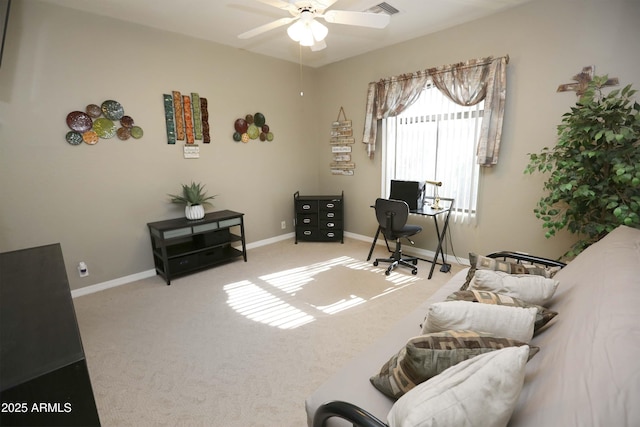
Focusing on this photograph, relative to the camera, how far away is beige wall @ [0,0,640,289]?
2570mm

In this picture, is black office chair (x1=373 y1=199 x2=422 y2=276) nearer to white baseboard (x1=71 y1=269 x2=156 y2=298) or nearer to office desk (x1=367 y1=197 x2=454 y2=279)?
office desk (x1=367 y1=197 x2=454 y2=279)

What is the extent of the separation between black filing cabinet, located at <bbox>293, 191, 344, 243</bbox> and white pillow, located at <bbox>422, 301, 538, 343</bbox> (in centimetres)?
337

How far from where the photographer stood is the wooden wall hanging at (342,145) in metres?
4.52

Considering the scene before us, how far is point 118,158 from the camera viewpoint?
312 centimetres

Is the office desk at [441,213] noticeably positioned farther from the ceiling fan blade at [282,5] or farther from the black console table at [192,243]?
the ceiling fan blade at [282,5]

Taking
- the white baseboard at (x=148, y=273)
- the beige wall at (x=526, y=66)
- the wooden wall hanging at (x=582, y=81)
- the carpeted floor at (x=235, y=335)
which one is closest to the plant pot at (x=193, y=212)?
the carpeted floor at (x=235, y=335)

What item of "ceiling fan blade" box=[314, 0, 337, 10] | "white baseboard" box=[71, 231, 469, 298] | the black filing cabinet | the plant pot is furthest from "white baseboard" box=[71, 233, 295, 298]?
"ceiling fan blade" box=[314, 0, 337, 10]

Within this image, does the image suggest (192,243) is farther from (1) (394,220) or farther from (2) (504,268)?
(2) (504,268)

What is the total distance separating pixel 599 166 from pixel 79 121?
456 centimetres

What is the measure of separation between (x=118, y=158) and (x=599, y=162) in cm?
435

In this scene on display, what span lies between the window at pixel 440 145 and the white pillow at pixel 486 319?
8.51ft

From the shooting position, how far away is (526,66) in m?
2.85

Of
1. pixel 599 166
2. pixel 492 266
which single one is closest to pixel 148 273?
pixel 492 266

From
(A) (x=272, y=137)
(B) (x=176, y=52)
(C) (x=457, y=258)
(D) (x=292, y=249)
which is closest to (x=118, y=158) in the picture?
(B) (x=176, y=52)
